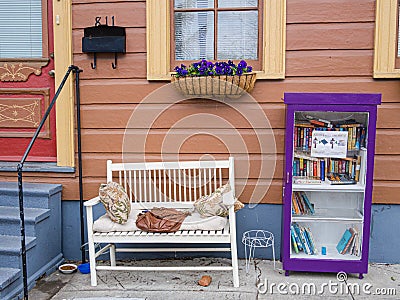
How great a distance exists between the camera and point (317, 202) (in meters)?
3.66

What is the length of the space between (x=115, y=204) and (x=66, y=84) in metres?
1.19

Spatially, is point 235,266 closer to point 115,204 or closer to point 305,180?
point 305,180

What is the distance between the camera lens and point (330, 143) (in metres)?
3.38

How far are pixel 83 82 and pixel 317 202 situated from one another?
219 cm

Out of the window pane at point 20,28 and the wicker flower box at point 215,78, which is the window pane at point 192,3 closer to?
the wicker flower box at point 215,78

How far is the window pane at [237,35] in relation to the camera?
3.69 m

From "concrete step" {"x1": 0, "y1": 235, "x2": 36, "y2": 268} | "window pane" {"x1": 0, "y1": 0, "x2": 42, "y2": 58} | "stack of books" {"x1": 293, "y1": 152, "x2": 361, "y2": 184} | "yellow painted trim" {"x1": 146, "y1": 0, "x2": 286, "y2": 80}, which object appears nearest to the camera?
"concrete step" {"x1": 0, "y1": 235, "x2": 36, "y2": 268}

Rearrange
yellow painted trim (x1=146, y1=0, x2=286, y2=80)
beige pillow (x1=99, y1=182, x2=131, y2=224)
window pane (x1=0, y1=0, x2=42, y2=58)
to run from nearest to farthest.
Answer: beige pillow (x1=99, y1=182, x2=131, y2=224) → yellow painted trim (x1=146, y1=0, x2=286, y2=80) → window pane (x1=0, y1=0, x2=42, y2=58)

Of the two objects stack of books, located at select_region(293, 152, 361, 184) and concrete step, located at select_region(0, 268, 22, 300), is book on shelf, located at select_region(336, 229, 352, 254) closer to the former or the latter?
stack of books, located at select_region(293, 152, 361, 184)

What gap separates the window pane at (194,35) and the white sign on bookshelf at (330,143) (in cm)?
111

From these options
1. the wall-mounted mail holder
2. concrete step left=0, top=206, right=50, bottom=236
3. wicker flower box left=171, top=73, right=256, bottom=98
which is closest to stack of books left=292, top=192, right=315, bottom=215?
wicker flower box left=171, top=73, right=256, bottom=98

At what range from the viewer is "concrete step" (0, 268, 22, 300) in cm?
288

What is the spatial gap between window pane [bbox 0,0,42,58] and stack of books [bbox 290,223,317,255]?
266cm

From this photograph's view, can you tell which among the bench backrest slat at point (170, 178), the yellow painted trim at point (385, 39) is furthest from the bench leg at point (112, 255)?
the yellow painted trim at point (385, 39)
